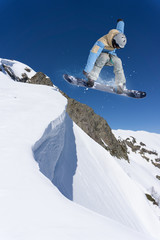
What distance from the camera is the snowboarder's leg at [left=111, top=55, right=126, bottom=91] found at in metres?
7.04

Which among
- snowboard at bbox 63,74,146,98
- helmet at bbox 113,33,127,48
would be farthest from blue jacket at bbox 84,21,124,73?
snowboard at bbox 63,74,146,98

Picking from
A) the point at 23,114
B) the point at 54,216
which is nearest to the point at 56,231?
Answer: the point at 54,216

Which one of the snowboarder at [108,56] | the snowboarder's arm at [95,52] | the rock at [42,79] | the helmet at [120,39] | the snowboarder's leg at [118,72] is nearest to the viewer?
the helmet at [120,39]

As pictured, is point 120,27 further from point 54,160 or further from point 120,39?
point 54,160

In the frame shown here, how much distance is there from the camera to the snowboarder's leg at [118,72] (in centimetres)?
704

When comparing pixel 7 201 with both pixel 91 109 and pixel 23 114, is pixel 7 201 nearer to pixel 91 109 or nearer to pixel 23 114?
pixel 23 114

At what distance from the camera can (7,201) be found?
4.41 feet

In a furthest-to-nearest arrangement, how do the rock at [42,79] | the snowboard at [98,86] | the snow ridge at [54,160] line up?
the rock at [42,79] → the snowboard at [98,86] → the snow ridge at [54,160]

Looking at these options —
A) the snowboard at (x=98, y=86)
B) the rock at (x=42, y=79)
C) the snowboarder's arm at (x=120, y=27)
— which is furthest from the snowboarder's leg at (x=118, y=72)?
the rock at (x=42, y=79)

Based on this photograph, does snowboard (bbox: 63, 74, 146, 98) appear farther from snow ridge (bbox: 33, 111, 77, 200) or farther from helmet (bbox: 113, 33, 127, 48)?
snow ridge (bbox: 33, 111, 77, 200)

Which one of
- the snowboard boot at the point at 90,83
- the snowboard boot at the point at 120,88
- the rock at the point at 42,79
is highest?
the rock at the point at 42,79

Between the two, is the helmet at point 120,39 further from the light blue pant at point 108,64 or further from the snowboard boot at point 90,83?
the snowboard boot at point 90,83

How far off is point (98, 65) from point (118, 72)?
89 centimetres

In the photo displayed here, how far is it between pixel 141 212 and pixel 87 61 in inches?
310
